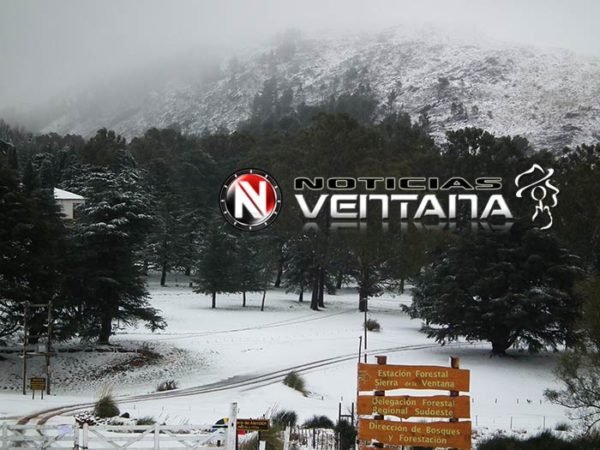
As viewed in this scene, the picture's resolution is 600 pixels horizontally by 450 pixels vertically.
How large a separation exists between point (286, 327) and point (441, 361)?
14777 millimetres

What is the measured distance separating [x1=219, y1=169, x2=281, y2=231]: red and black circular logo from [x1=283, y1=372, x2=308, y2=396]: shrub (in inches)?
458

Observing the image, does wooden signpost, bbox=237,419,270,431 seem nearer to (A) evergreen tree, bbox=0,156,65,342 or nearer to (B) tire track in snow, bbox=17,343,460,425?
(B) tire track in snow, bbox=17,343,460,425

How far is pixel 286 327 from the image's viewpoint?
4962cm

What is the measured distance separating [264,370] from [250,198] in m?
16.4

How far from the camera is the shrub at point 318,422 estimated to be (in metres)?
22.3

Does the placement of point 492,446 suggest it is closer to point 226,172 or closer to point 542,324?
point 542,324

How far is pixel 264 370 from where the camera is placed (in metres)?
35.4

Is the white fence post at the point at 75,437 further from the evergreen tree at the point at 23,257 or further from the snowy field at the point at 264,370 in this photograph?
the evergreen tree at the point at 23,257

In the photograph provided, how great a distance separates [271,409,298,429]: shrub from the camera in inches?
859

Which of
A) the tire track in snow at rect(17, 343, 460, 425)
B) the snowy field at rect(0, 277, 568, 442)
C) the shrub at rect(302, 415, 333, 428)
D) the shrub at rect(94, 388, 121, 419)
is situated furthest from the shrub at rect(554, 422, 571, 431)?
the shrub at rect(94, 388, 121, 419)

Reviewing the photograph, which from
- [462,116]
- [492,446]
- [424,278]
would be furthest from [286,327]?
[462,116]

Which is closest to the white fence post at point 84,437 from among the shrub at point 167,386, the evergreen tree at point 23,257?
the shrub at point 167,386

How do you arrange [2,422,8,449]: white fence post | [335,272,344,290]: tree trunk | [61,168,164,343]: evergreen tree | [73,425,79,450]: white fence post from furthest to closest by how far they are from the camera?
[335,272,344,290]: tree trunk < [61,168,164,343]: evergreen tree < [73,425,79,450]: white fence post < [2,422,8,449]: white fence post

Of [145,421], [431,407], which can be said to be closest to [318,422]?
[145,421]
